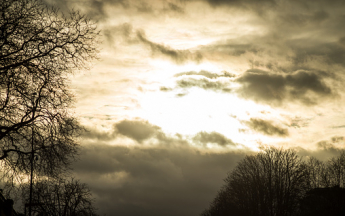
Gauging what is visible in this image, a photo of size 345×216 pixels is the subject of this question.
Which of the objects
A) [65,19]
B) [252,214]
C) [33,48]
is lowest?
[252,214]

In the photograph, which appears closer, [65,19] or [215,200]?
[65,19]

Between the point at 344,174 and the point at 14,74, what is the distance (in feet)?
242

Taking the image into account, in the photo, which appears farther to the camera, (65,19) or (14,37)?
(65,19)

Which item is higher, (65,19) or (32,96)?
(65,19)

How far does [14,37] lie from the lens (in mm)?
12133

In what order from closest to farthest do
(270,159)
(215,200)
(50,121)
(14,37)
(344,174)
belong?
(14,37), (50,121), (270,159), (344,174), (215,200)

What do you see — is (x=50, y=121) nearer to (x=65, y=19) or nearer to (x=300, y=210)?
(x=65, y=19)

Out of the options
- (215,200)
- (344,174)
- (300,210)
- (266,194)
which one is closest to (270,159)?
(266,194)

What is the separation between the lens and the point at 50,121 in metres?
12.9

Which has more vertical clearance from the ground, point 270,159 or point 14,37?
point 270,159

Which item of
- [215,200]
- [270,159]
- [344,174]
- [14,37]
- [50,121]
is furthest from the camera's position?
[215,200]

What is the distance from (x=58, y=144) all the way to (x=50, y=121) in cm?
83

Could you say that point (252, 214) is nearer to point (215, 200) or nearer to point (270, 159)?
point (270, 159)

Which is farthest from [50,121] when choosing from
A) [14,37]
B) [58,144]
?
[14,37]
